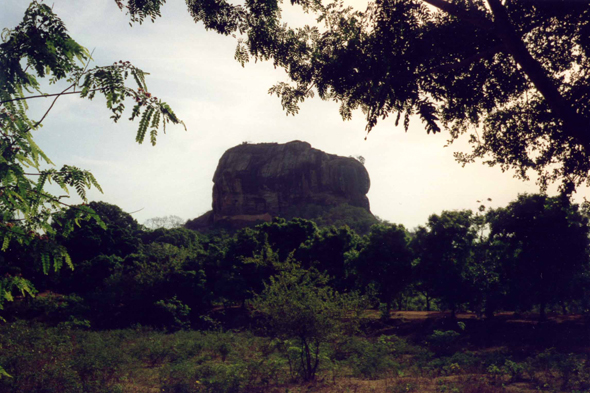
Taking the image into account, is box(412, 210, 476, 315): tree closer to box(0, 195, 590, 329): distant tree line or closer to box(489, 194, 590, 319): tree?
box(0, 195, 590, 329): distant tree line

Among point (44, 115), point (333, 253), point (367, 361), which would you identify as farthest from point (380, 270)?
point (44, 115)

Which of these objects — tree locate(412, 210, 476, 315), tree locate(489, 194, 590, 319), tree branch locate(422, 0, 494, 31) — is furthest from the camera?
tree locate(412, 210, 476, 315)

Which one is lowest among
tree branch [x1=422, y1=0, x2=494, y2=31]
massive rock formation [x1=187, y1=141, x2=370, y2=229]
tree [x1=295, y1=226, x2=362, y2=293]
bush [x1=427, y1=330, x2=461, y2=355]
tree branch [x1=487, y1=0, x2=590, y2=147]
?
bush [x1=427, y1=330, x2=461, y2=355]

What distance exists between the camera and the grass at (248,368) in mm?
10164

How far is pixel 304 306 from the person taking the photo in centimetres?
1116

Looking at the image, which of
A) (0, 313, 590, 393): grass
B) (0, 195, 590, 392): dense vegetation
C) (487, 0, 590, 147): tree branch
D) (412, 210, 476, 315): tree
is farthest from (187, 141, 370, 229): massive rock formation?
(487, 0, 590, 147): tree branch

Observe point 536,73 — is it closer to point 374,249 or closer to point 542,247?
point 542,247

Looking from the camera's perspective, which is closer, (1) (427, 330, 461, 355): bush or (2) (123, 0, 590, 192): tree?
(2) (123, 0, 590, 192): tree

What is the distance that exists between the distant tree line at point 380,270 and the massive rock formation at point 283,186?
171ft

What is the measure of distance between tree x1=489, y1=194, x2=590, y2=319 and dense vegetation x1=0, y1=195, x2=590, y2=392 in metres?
0.07

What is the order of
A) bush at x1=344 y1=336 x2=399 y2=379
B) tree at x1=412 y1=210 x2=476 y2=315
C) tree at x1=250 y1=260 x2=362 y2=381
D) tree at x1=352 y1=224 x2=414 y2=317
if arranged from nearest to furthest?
tree at x1=250 y1=260 x2=362 y2=381, bush at x1=344 y1=336 x2=399 y2=379, tree at x1=412 y1=210 x2=476 y2=315, tree at x1=352 y1=224 x2=414 y2=317

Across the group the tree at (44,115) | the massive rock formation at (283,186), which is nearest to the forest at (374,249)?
the tree at (44,115)

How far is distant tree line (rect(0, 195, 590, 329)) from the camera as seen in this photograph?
21.5 metres

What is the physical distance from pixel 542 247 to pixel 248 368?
1762cm
